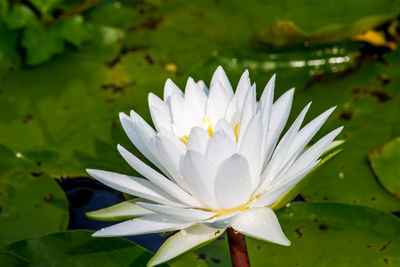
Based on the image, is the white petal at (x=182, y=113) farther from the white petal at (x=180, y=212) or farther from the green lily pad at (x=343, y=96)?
the green lily pad at (x=343, y=96)

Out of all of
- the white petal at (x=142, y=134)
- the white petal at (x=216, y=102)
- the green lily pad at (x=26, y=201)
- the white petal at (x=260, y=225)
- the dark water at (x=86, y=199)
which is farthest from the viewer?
the dark water at (x=86, y=199)

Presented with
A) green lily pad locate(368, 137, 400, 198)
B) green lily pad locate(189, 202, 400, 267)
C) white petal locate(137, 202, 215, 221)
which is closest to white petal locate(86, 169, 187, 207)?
white petal locate(137, 202, 215, 221)

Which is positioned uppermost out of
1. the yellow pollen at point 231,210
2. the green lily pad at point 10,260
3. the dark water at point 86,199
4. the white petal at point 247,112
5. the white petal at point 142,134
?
the white petal at point 247,112

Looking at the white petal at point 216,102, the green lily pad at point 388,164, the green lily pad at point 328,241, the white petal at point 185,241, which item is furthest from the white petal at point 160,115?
the green lily pad at point 388,164

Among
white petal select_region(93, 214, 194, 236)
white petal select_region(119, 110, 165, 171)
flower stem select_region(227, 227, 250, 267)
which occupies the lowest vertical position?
flower stem select_region(227, 227, 250, 267)

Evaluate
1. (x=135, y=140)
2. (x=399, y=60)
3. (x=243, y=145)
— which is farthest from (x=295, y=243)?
(x=399, y=60)

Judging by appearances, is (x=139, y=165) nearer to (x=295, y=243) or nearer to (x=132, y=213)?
(x=132, y=213)

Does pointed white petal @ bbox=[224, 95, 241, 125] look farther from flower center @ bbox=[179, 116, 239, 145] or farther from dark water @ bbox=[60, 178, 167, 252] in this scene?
dark water @ bbox=[60, 178, 167, 252]
